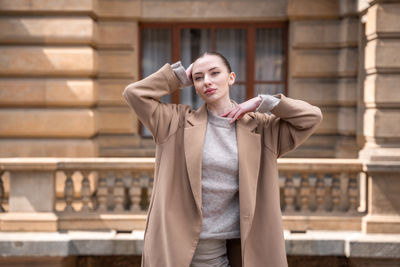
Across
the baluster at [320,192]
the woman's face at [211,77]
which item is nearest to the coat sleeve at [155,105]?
the woman's face at [211,77]

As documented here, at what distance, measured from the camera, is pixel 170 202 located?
8.59 feet

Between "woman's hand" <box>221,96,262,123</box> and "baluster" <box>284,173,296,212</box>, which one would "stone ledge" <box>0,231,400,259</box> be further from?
"woman's hand" <box>221,96,262,123</box>

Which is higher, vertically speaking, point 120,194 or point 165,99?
point 165,99

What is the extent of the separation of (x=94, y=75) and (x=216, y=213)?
5.96m

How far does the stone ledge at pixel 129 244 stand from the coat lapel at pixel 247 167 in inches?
135

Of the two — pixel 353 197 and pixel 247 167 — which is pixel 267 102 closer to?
pixel 247 167

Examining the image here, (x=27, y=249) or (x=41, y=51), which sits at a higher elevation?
(x=41, y=51)

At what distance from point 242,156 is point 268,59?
253 inches

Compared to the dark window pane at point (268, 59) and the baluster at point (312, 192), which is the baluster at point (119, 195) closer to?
the baluster at point (312, 192)

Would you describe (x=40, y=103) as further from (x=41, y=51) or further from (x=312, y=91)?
(x=312, y=91)

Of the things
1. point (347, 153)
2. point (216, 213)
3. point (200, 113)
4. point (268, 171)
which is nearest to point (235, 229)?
point (216, 213)

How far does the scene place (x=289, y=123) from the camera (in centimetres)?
274

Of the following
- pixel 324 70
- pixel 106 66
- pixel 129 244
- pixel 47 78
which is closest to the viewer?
pixel 129 244

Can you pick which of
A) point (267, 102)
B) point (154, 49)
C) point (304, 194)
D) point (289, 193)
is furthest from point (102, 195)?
point (267, 102)
